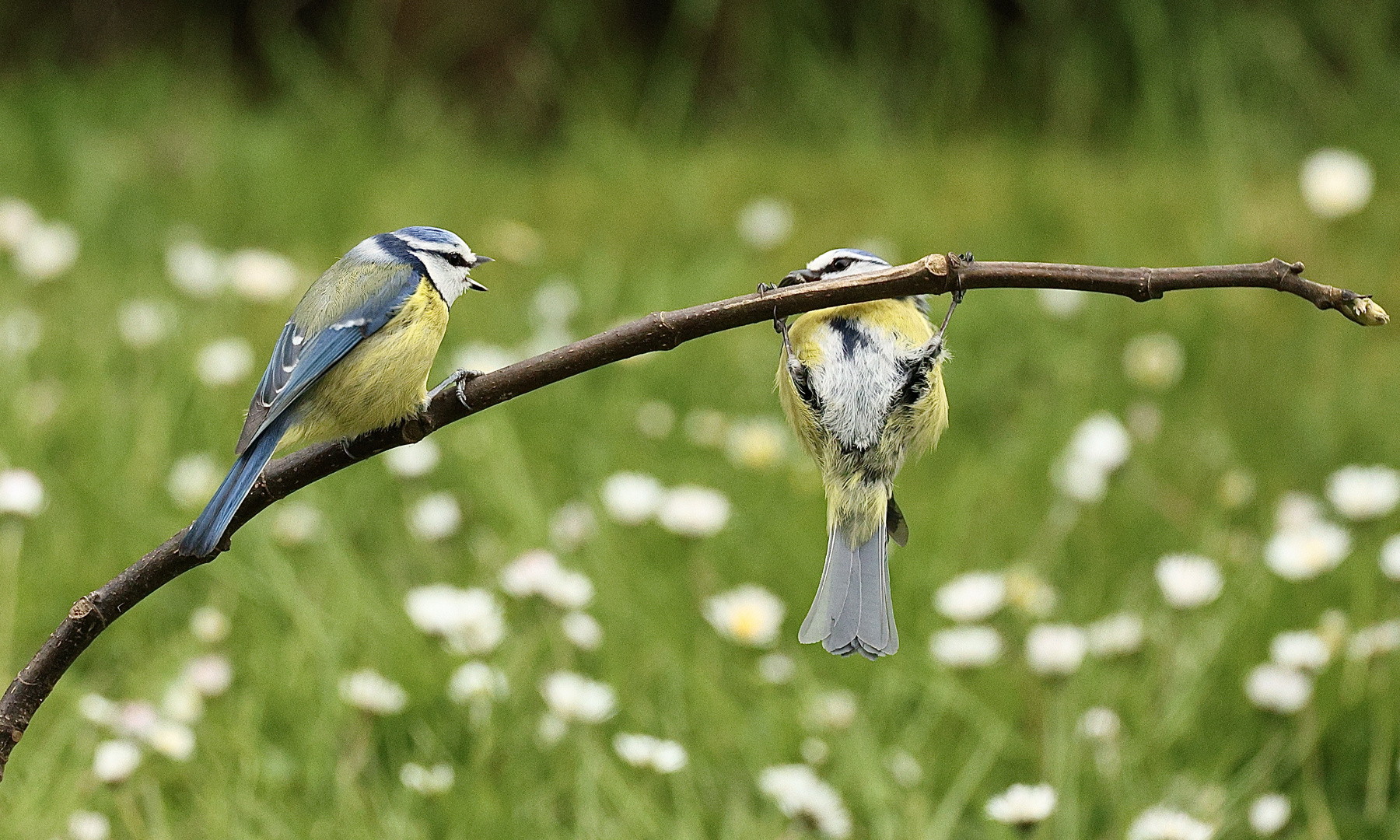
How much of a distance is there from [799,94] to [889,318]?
14.5ft

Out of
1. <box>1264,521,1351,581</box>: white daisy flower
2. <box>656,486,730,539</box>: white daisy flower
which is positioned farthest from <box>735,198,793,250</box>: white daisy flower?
<box>1264,521,1351,581</box>: white daisy flower

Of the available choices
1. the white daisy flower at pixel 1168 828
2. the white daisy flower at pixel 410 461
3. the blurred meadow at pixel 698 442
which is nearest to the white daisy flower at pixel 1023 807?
the blurred meadow at pixel 698 442

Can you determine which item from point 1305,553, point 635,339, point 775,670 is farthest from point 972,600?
point 635,339

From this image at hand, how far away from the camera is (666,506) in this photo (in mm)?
2850

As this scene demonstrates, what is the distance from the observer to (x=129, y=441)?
3.38 meters

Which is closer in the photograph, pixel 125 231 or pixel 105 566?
pixel 105 566

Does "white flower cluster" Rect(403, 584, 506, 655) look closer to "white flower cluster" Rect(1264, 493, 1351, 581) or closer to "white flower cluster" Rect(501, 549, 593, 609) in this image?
"white flower cluster" Rect(501, 549, 593, 609)

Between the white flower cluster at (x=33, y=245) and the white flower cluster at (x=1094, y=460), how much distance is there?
2585mm

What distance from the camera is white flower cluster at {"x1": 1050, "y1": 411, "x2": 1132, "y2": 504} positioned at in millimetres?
2969

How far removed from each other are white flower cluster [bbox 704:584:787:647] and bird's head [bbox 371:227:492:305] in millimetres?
1309

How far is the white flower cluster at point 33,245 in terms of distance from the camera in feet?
12.3

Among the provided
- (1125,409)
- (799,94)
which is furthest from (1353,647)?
(799,94)

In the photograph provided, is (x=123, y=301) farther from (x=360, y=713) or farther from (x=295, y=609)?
(x=360, y=713)

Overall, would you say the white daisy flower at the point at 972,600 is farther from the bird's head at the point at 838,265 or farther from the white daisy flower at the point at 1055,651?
the bird's head at the point at 838,265
